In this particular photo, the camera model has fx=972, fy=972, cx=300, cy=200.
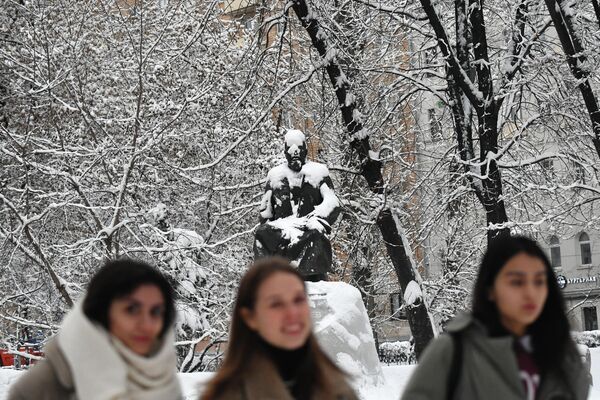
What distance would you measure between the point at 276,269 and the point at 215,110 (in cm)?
1711

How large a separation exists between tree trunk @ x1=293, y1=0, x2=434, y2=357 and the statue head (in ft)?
14.7

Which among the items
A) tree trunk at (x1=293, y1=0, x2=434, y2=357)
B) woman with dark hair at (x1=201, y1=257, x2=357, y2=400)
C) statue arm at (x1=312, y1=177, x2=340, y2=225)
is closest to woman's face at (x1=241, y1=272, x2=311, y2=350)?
woman with dark hair at (x1=201, y1=257, x2=357, y2=400)

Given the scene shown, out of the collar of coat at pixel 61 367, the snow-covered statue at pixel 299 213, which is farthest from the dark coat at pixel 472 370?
the snow-covered statue at pixel 299 213

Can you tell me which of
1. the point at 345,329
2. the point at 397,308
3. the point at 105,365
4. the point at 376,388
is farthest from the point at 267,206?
the point at 397,308

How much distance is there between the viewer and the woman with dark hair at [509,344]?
3096 millimetres

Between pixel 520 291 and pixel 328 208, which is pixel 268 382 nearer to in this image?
pixel 520 291

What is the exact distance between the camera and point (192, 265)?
1611 cm

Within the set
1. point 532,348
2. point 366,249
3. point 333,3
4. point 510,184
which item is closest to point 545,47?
point 510,184

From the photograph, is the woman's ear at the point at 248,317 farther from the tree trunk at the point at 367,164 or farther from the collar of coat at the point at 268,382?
the tree trunk at the point at 367,164

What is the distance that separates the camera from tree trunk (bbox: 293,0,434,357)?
15750mm

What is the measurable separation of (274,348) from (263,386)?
175 mm

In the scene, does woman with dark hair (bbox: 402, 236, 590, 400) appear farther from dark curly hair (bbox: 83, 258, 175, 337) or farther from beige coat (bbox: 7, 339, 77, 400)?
beige coat (bbox: 7, 339, 77, 400)

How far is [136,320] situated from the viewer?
9.68 ft

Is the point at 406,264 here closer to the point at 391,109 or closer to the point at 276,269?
the point at 391,109
